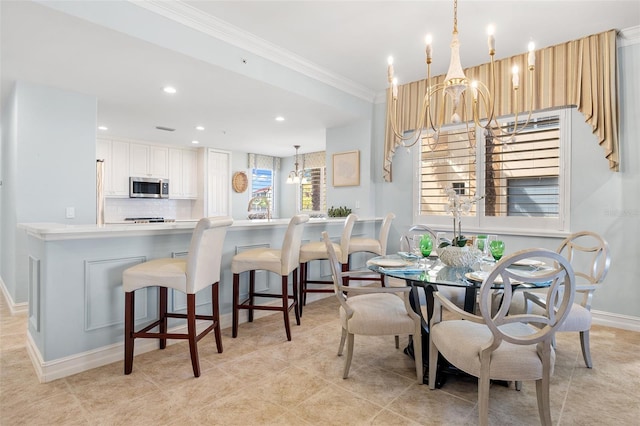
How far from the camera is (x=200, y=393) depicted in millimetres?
1997

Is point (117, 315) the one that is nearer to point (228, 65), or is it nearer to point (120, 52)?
point (120, 52)

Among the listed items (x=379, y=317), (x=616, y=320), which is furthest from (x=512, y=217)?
(x=379, y=317)

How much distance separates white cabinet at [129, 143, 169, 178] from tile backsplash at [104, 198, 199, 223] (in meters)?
0.58

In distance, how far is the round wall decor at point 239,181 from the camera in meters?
7.69

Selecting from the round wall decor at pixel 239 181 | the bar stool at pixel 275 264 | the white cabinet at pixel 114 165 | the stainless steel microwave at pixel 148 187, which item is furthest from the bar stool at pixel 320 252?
the round wall decor at pixel 239 181

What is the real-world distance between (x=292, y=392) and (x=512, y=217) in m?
3.07

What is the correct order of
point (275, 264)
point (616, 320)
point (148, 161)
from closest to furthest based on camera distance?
point (275, 264) → point (616, 320) → point (148, 161)

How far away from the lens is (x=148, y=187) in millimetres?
6465

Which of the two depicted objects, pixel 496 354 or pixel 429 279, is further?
pixel 429 279

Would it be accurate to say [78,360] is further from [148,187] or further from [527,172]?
[148,187]

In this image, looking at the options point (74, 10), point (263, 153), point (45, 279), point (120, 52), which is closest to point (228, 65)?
point (120, 52)

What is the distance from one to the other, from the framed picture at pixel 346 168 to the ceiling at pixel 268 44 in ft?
2.48

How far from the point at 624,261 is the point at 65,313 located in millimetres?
4580

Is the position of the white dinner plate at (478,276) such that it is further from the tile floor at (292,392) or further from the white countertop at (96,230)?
the white countertop at (96,230)
